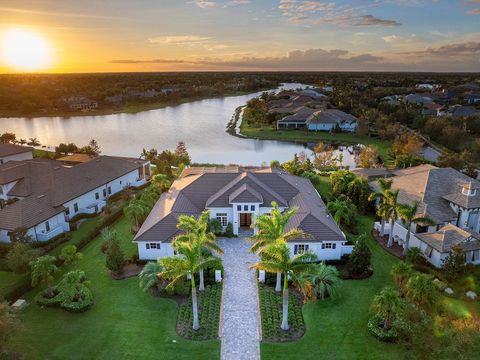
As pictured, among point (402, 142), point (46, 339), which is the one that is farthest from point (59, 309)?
point (402, 142)

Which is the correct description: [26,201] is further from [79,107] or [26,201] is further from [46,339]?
[79,107]

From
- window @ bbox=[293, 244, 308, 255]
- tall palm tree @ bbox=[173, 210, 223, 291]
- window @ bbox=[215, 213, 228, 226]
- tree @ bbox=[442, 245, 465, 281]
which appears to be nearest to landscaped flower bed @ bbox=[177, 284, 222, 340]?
tall palm tree @ bbox=[173, 210, 223, 291]

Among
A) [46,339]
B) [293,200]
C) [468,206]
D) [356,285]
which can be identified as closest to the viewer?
[46,339]

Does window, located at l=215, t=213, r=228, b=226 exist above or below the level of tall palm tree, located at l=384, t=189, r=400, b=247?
below

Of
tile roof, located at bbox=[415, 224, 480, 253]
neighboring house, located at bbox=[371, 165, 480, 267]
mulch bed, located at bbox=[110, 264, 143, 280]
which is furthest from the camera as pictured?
neighboring house, located at bbox=[371, 165, 480, 267]

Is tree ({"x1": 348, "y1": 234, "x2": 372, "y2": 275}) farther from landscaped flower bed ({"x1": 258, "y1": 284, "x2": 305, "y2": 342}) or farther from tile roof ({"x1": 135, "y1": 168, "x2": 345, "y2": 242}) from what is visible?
landscaped flower bed ({"x1": 258, "y1": 284, "x2": 305, "y2": 342})

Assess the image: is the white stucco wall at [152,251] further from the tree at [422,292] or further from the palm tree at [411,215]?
the palm tree at [411,215]

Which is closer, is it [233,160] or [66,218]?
[66,218]

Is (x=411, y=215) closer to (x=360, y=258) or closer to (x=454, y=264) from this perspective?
(x=454, y=264)
